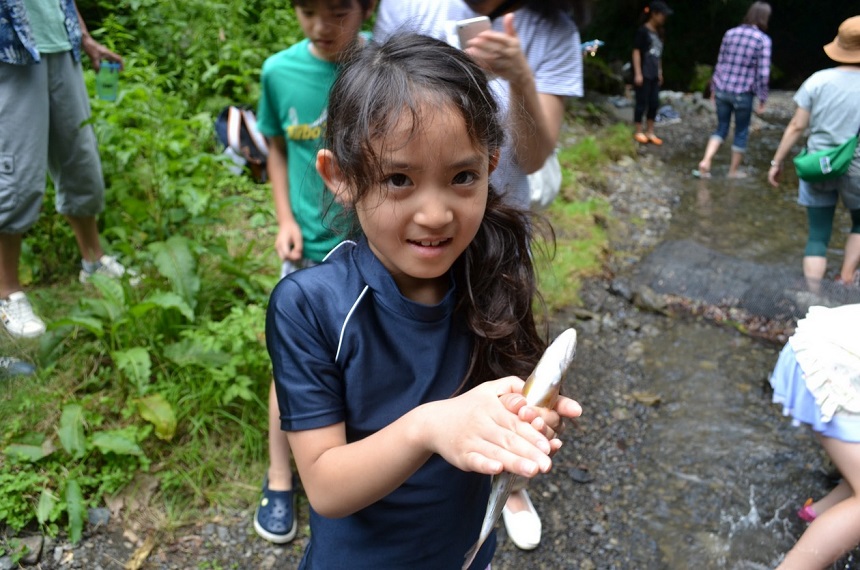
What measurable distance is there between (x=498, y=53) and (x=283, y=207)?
1007mm

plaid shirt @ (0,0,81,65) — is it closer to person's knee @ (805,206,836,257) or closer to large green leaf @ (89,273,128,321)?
large green leaf @ (89,273,128,321)

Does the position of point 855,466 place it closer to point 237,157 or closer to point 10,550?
point 10,550

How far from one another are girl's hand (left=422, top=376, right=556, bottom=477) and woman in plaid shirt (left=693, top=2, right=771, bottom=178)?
779 centimetres

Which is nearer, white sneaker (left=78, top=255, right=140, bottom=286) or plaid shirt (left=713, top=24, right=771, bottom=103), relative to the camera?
white sneaker (left=78, top=255, right=140, bottom=286)

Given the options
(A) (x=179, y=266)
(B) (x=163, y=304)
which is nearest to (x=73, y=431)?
(B) (x=163, y=304)

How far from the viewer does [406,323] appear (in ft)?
4.01

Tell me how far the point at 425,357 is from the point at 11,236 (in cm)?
232

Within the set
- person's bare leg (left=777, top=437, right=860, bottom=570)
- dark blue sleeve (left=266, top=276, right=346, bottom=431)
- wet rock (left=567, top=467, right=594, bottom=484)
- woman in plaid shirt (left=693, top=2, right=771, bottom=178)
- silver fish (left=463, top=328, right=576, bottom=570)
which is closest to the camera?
silver fish (left=463, top=328, right=576, bottom=570)

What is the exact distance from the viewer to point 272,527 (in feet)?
7.55

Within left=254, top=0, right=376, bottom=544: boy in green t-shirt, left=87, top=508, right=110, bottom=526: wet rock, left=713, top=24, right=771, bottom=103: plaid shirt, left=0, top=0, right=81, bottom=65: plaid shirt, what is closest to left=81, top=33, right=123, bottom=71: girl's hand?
left=0, top=0, right=81, bottom=65: plaid shirt

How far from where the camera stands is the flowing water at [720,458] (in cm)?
252

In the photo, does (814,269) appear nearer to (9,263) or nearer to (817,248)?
(817,248)

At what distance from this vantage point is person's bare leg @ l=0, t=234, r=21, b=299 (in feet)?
9.11

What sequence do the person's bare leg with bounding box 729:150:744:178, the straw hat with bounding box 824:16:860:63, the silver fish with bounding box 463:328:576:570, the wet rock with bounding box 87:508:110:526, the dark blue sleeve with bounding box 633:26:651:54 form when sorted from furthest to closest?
the dark blue sleeve with bounding box 633:26:651:54 → the person's bare leg with bounding box 729:150:744:178 → the straw hat with bounding box 824:16:860:63 → the wet rock with bounding box 87:508:110:526 → the silver fish with bounding box 463:328:576:570
